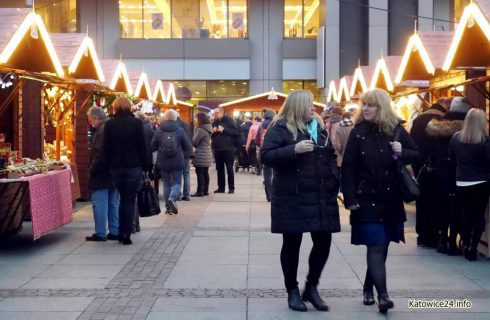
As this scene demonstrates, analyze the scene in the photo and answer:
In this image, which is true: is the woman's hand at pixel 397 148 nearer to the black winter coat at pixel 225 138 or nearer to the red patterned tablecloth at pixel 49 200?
the red patterned tablecloth at pixel 49 200

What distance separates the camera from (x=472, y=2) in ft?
29.1

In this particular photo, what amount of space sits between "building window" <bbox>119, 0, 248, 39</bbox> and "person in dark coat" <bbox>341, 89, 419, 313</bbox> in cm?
3301

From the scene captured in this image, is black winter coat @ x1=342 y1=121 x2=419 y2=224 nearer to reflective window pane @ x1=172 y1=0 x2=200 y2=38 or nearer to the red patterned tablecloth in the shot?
the red patterned tablecloth

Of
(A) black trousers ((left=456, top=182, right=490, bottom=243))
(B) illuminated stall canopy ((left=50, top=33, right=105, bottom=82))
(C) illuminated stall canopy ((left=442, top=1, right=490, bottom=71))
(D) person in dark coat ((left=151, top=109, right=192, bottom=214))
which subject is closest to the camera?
(A) black trousers ((left=456, top=182, right=490, bottom=243))

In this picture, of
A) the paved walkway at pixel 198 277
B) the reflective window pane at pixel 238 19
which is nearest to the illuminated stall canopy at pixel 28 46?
the paved walkway at pixel 198 277

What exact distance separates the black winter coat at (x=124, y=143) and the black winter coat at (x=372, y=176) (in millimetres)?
4002

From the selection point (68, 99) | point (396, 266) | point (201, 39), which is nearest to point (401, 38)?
point (201, 39)

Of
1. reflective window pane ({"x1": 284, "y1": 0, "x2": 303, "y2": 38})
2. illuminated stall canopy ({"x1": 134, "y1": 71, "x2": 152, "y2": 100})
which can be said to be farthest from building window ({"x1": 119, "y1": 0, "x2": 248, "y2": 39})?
illuminated stall canopy ({"x1": 134, "y1": 71, "x2": 152, "y2": 100})

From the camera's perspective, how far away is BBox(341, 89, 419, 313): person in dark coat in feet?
19.4

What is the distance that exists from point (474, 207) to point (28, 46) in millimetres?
5976

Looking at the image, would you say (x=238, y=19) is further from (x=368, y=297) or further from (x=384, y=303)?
(x=384, y=303)

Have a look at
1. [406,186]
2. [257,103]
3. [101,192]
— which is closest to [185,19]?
[257,103]

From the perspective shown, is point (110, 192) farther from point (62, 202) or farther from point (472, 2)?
point (472, 2)

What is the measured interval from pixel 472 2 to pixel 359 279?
371cm
